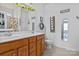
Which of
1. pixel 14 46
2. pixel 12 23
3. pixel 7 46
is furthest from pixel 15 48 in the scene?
pixel 12 23

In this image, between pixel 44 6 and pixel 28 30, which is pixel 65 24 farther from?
pixel 28 30

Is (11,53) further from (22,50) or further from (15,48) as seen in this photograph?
(22,50)

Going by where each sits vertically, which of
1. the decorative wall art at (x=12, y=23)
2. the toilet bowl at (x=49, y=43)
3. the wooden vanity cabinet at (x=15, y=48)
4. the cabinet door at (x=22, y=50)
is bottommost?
the toilet bowl at (x=49, y=43)

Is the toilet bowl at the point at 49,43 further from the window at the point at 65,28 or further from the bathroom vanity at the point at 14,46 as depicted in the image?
the bathroom vanity at the point at 14,46

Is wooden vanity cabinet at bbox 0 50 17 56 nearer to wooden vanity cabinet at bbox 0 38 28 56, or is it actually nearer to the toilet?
wooden vanity cabinet at bbox 0 38 28 56

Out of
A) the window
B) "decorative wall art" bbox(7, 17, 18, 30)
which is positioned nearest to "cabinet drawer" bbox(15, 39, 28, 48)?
"decorative wall art" bbox(7, 17, 18, 30)

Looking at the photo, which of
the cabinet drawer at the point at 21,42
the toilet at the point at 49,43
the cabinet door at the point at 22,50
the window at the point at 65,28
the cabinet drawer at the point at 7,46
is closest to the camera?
the cabinet drawer at the point at 7,46

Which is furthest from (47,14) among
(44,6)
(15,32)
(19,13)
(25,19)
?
(15,32)

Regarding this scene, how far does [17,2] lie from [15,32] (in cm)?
79

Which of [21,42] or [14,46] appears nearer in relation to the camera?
[14,46]

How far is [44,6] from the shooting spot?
5074 millimetres

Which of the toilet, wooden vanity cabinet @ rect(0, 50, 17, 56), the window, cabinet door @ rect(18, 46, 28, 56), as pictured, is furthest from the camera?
the window

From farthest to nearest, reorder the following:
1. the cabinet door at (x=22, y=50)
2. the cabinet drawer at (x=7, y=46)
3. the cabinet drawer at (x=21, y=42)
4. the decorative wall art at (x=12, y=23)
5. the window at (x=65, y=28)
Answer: the window at (x=65, y=28), the decorative wall art at (x=12, y=23), the cabinet door at (x=22, y=50), the cabinet drawer at (x=21, y=42), the cabinet drawer at (x=7, y=46)

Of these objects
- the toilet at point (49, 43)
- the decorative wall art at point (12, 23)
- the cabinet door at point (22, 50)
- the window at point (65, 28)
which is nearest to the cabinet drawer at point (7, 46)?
the cabinet door at point (22, 50)
